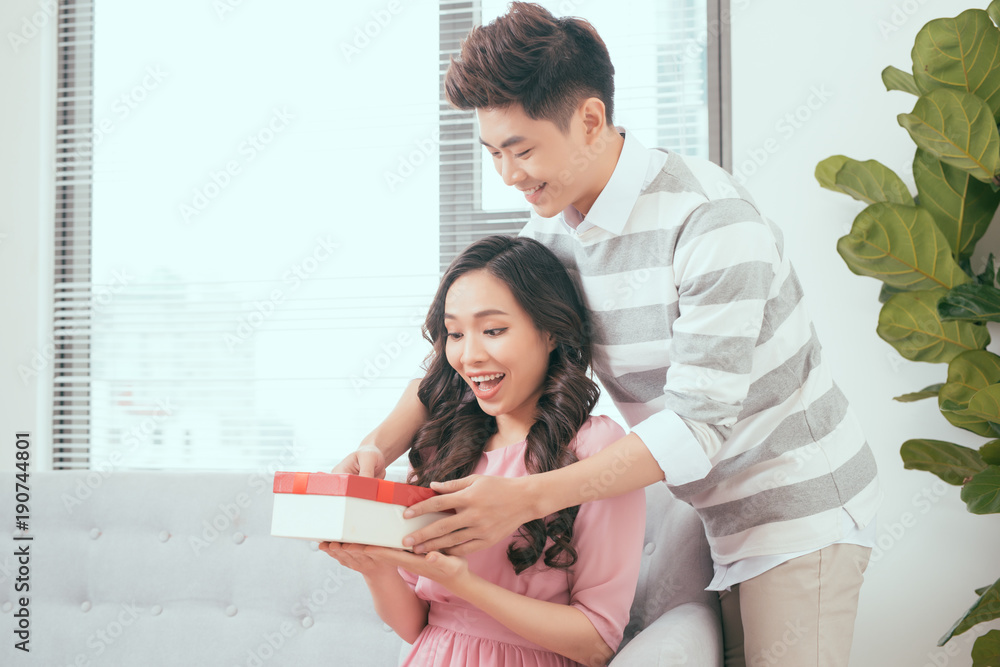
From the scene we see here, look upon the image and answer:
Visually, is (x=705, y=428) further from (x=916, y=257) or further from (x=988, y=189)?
(x=988, y=189)

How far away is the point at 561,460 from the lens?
1193mm

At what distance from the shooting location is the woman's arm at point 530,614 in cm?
103

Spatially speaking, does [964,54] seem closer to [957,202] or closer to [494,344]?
[957,202]

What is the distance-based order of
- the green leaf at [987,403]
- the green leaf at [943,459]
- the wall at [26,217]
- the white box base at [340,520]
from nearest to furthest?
1. the white box base at [340,520]
2. the green leaf at [987,403]
3. the green leaf at [943,459]
4. the wall at [26,217]

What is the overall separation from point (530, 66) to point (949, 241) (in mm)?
1125

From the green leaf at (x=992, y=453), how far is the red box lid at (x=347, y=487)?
123 cm

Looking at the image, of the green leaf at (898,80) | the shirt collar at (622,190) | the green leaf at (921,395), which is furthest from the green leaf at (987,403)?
the shirt collar at (622,190)

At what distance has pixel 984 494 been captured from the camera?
1.46 meters

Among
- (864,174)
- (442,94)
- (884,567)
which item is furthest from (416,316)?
(884,567)

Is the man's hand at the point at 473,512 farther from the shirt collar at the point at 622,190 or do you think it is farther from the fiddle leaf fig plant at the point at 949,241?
the fiddle leaf fig plant at the point at 949,241

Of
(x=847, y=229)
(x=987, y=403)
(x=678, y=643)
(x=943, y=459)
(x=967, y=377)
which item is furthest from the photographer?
(x=847, y=229)

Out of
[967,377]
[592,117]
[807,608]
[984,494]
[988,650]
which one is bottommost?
[988,650]

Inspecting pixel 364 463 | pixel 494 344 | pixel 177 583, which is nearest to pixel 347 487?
pixel 364 463

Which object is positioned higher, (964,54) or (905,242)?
(964,54)
